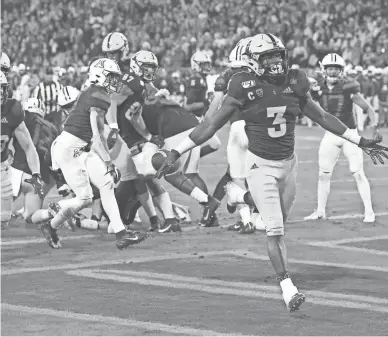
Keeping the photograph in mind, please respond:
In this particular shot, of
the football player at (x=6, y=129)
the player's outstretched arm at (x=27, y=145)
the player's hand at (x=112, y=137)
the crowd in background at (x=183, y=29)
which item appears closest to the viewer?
the football player at (x=6, y=129)

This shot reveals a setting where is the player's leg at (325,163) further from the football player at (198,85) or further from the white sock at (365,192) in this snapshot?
the football player at (198,85)

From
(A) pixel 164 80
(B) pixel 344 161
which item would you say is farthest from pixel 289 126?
(A) pixel 164 80

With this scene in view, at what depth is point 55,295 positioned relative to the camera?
28.3 feet

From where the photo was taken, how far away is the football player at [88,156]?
11.0 m

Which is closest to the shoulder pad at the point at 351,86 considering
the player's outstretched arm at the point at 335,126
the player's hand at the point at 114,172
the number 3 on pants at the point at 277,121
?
the player's hand at the point at 114,172

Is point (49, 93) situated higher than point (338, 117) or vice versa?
point (49, 93)

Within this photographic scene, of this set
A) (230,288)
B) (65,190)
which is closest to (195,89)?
(65,190)

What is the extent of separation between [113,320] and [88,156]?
3767 millimetres

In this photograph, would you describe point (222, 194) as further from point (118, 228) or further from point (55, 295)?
point (55, 295)

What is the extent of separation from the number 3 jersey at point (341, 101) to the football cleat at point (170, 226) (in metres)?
2.20

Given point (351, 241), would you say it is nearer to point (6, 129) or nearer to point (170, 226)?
point (170, 226)

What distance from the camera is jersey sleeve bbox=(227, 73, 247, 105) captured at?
8359mm

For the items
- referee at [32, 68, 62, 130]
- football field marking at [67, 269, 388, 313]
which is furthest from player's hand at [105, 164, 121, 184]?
referee at [32, 68, 62, 130]

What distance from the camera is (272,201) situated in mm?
8414
